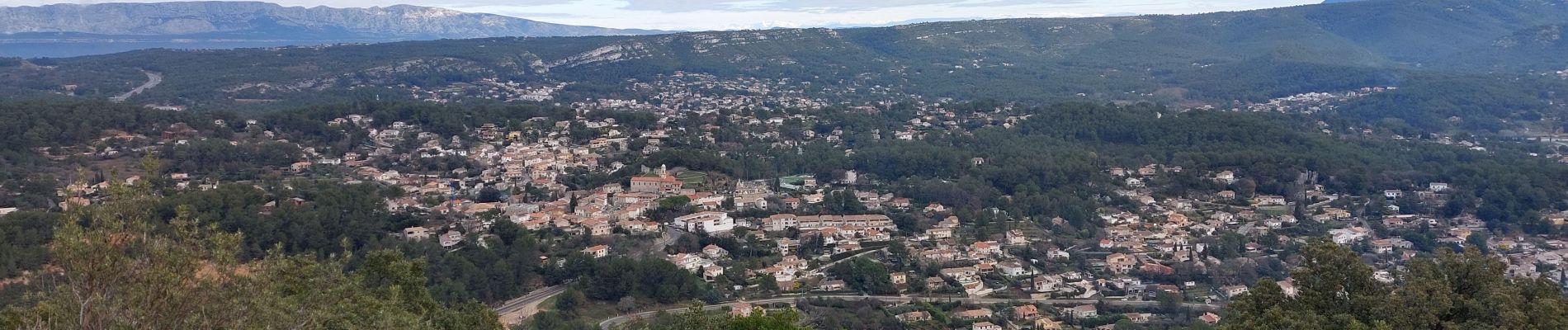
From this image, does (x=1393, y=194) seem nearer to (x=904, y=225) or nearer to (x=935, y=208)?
(x=935, y=208)

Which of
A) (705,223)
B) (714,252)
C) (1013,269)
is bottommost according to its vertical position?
(1013,269)

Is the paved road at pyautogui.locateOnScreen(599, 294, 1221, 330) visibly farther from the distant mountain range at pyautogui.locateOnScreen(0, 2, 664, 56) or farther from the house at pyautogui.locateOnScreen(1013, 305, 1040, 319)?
the distant mountain range at pyautogui.locateOnScreen(0, 2, 664, 56)

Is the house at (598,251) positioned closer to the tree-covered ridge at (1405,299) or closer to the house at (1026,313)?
the house at (1026,313)

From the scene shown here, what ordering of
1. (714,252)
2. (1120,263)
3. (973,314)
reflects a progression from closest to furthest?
(973,314)
(1120,263)
(714,252)

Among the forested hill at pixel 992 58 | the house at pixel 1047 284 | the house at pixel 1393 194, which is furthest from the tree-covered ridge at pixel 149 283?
the forested hill at pixel 992 58

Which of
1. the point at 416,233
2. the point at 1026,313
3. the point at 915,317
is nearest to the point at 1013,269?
the point at 1026,313

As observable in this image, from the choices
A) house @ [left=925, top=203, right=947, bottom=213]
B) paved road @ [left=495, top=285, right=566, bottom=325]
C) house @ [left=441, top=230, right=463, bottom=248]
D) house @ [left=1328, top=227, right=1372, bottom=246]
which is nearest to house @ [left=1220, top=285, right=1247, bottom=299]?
house @ [left=1328, top=227, right=1372, bottom=246]
